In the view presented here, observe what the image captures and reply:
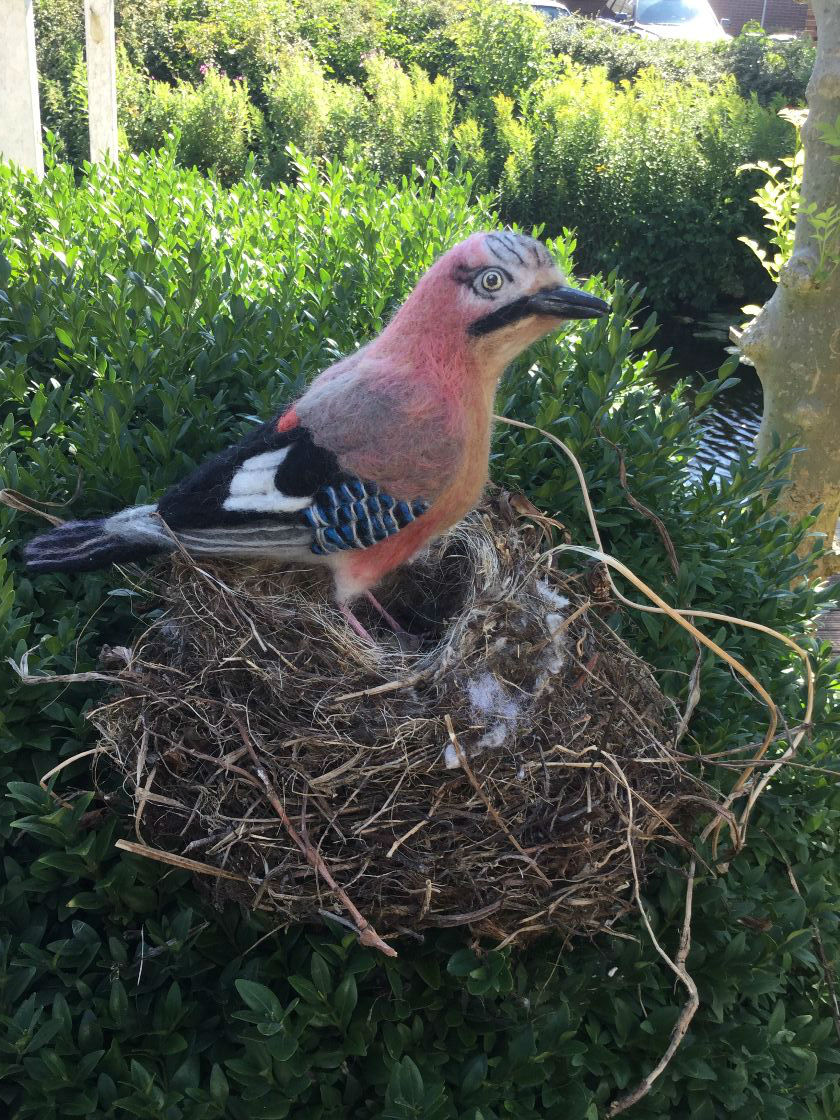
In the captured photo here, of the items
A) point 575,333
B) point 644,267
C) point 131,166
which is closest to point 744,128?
point 644,267

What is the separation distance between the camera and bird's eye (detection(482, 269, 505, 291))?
191 centimetres

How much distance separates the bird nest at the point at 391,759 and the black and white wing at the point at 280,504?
11cm

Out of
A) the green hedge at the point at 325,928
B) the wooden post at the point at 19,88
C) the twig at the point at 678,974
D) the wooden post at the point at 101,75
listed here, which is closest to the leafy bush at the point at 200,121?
the wooden post at the point at 101,75

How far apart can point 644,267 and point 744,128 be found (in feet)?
7.25

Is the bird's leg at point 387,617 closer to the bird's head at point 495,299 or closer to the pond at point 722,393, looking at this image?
the bird's head at point 495,299

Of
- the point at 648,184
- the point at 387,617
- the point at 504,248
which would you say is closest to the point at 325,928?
the point at 387,617

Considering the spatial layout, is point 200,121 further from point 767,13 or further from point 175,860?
point 767,13

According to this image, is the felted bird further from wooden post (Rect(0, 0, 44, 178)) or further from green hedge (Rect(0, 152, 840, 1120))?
wooden post (Rect(0, 0, 44, 178))

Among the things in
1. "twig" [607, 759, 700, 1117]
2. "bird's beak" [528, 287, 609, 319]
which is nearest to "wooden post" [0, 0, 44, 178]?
"bird's beak" [528, 287, 609, 319]

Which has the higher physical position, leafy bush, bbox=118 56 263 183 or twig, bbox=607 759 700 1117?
twig, bbox=607 759 700 1117

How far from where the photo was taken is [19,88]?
5.36 metres

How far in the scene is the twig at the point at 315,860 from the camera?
1668mm

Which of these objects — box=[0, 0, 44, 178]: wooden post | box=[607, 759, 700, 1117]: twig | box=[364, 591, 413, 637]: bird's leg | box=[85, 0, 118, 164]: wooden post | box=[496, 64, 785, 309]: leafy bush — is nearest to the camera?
box=[607, 759, 700, 1117]: twig

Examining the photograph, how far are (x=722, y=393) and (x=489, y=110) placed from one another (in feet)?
23.3
